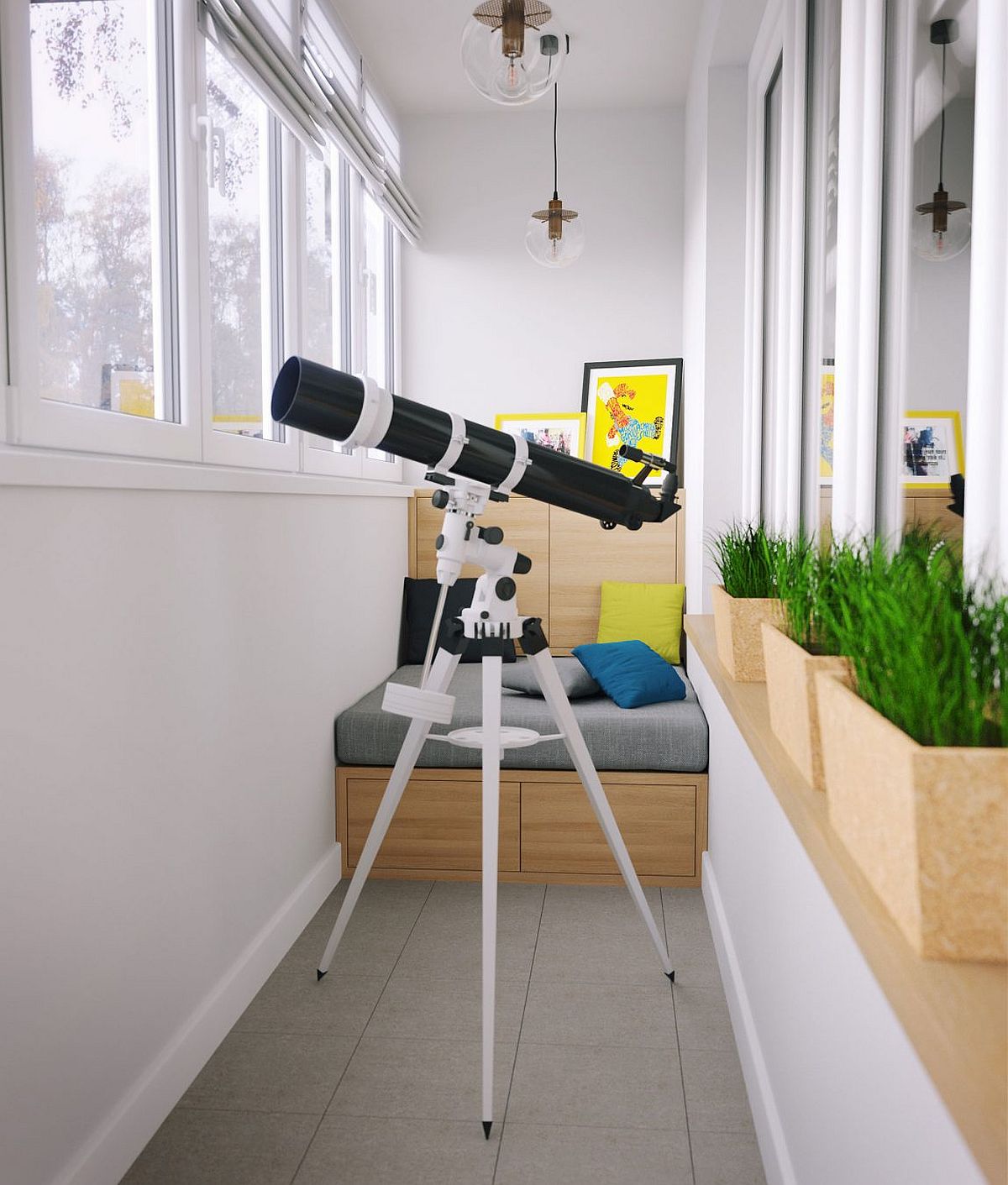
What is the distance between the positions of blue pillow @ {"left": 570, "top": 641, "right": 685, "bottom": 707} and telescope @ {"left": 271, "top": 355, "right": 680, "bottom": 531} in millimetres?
983

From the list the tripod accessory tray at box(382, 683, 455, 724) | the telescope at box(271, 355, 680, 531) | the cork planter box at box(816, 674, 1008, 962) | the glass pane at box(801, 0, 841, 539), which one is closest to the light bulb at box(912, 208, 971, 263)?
the glass pane at box(801, 0, 841, 539)

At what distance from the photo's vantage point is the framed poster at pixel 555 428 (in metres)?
4.35

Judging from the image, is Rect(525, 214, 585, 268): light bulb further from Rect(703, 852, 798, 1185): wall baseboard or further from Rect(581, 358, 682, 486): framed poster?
Rect(703, 852, 798, 1185): wall baseboard

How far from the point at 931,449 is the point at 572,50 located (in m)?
2.91

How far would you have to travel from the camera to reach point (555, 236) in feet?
12.0

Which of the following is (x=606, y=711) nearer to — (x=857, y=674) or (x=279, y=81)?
(x=279, y=81)

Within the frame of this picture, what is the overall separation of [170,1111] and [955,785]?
1789 mm

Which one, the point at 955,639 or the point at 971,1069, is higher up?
the point at 955,639

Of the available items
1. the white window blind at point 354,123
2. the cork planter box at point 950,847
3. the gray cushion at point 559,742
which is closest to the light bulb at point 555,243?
the white window blind at point 354,123

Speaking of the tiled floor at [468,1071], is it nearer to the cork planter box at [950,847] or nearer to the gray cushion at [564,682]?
the gray cushion at [564,682]

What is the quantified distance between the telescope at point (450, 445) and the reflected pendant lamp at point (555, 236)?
1.66 metres

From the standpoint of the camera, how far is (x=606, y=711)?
3211mm

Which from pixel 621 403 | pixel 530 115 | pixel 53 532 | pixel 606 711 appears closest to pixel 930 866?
pixel 53 532

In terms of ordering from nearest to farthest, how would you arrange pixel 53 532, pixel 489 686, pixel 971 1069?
1. pixel 971 1069
2. pixel 53 532
3. pixel 489 686
